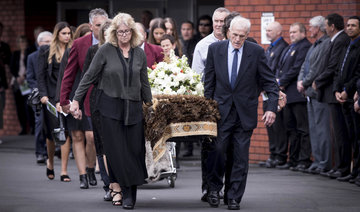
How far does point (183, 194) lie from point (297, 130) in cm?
379

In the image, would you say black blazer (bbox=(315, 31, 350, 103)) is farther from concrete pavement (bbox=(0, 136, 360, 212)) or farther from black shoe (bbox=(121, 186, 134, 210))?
black shoe (bbox=(121, 186, 134, 210))

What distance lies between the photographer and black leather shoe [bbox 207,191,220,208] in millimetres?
10148

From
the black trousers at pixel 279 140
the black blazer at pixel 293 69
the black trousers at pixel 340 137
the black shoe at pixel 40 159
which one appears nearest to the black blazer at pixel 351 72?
the black trousers at pixel 340 137

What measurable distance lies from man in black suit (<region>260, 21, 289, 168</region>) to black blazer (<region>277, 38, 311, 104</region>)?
0.81 feet

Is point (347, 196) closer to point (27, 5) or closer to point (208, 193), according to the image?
point (208, 193)

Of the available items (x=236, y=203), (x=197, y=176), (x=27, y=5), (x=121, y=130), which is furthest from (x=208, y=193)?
(x=27, y=5)

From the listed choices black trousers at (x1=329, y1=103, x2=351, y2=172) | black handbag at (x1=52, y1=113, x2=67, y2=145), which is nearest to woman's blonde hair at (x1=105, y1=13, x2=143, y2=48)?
black handbag at (x1=52, y1=113, x2=67, y2=145)

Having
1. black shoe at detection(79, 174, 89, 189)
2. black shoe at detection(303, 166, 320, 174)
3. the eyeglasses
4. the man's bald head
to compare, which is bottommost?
black shoe at detection(303, 166, 320, 174)

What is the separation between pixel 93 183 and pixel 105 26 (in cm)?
263

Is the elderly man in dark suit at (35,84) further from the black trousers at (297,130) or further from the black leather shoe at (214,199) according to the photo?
the black leather shoe at (214,199)

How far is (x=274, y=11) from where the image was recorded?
15.2m

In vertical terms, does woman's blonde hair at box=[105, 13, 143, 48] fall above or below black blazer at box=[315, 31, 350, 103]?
above

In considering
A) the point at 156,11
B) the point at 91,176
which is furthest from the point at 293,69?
the point at 156,11

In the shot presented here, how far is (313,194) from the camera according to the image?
11328 millimetres
